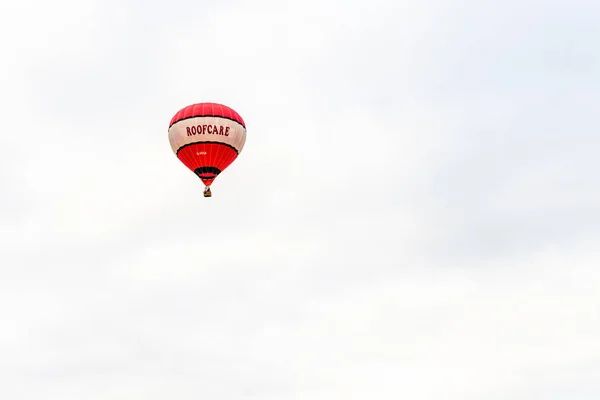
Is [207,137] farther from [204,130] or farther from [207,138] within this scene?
[204,130]

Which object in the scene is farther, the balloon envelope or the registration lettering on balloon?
the balloon envelope

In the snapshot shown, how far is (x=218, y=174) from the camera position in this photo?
138 meters

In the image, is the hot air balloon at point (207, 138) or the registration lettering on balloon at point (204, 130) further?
the hot air balloon at point (207, 138)

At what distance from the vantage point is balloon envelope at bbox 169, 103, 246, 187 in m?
135

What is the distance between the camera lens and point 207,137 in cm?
13462

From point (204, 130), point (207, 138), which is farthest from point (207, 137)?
point (204, 130)

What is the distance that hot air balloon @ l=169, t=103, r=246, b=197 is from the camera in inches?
5305

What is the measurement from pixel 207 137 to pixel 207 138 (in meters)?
0.09

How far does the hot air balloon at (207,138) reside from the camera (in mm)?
134750

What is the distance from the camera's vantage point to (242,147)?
138 m

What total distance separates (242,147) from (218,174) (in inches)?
128

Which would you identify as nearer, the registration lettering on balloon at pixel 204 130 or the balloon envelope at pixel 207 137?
the registration lettering on balloon at pixel 204 130

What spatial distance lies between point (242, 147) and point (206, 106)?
5.42m

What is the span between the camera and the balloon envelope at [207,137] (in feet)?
442
